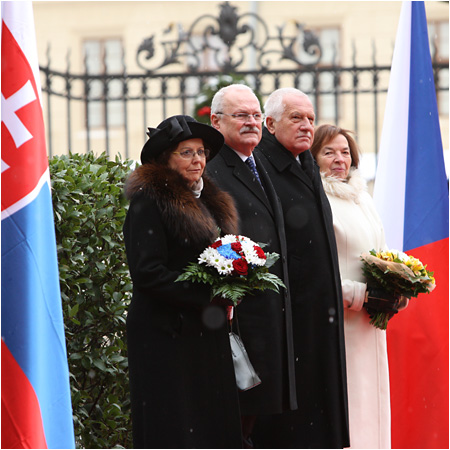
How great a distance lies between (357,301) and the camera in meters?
4.45

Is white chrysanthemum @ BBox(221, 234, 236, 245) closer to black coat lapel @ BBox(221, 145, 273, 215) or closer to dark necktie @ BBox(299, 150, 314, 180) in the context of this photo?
black coat lapel @ BBox(221, 145, 273, 215)

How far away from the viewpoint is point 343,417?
4.17 meters

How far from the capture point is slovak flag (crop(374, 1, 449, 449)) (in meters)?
5.31

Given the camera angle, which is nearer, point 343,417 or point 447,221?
point 343,417

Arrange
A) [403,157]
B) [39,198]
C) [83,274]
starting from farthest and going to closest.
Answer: [403,157] < [83,274] < [39,198]

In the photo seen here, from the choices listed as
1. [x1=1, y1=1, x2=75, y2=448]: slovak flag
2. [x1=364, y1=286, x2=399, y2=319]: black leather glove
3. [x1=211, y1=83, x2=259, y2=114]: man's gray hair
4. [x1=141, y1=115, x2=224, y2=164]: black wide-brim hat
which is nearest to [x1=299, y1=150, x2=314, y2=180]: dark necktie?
[x1=211, y1=83, x2=259, y2=114]: man's gray hair

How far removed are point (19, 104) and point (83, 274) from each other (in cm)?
108

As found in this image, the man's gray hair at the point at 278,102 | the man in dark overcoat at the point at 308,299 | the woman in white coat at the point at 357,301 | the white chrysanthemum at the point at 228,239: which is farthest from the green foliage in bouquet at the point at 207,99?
the white chrysanthemum at the point at 228,239

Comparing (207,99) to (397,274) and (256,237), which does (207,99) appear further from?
(256,237)

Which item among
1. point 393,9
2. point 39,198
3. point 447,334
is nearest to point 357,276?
point 447,334

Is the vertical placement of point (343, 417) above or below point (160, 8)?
below

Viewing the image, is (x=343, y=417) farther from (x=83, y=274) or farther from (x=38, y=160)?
(x=38, y=160)

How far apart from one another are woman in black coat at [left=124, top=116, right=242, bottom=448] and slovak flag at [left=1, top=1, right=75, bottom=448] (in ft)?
1.33

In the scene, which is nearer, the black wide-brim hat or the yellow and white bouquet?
the black wide-brim hat
